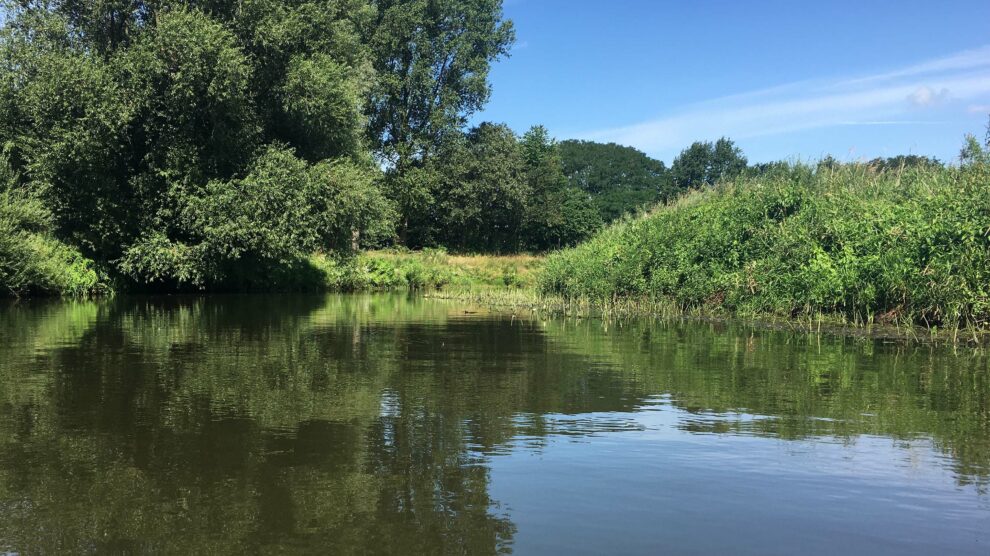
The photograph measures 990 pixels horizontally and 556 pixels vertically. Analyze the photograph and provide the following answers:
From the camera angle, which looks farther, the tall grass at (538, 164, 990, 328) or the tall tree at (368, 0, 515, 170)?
the tall tree at (368, 0, 515, 170)

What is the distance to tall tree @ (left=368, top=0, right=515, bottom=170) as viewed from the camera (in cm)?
5762

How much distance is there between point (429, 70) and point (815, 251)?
148 feet

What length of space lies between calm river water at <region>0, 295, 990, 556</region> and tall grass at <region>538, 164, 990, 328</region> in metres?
2.94

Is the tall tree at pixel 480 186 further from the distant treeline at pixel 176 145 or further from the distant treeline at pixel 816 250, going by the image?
the distant treeline at pixel 816 250

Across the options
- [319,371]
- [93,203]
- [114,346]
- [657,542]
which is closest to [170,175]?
[93,203]

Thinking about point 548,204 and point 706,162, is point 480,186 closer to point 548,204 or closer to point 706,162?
point 548,204

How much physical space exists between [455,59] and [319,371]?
53.3m

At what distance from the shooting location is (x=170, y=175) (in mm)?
29203

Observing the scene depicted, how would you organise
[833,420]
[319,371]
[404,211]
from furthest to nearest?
[404,211] → [319,371] → [833,420]

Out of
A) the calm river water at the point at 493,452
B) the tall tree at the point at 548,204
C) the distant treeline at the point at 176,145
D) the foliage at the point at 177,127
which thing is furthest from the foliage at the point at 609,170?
the calm river water at the point at 493,452

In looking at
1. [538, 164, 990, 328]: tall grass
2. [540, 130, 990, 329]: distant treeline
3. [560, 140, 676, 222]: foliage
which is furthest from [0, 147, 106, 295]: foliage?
[560, 140, 676, 222]: foliage

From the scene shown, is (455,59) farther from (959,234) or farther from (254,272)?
(959,234)

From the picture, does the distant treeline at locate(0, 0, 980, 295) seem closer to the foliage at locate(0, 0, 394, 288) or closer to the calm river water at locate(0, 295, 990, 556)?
the foliage at locate(0, 0, 394, 288)

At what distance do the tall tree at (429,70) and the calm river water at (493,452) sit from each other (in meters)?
48.7
